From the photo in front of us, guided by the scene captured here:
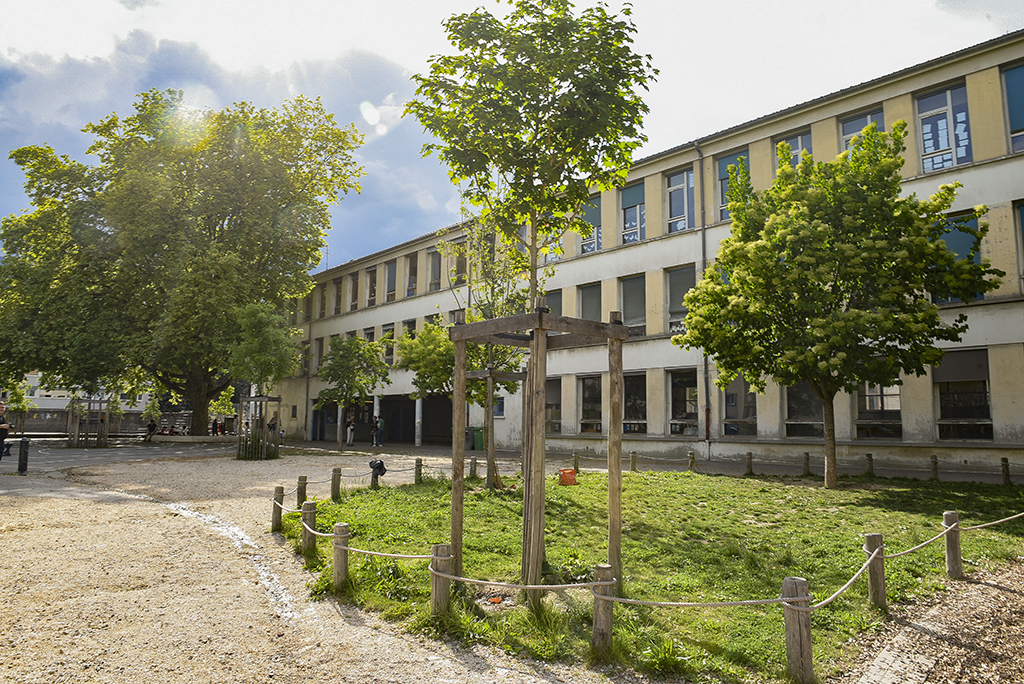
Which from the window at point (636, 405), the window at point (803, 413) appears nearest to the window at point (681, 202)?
the window at point (636, 405)

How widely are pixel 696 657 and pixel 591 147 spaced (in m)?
5.94

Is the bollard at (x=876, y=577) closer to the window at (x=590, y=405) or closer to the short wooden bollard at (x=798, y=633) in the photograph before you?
the short wooden bollard at (x=798, y=633)

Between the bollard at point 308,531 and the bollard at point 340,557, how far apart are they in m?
1.52

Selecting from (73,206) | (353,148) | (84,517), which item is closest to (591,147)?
(84,517)

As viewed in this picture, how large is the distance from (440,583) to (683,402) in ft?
64.6

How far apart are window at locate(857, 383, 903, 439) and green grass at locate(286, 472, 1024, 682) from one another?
4874 millimetres

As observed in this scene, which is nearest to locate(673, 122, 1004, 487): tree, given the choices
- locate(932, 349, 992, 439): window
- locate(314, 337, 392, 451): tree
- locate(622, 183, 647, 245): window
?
locate(932, 349, 992, 439): window

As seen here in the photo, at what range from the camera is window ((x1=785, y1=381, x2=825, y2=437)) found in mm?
20547

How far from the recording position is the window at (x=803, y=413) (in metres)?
20.5

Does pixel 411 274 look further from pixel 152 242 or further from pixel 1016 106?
pixel 1016 106

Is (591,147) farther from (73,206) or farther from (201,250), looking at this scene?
(73,206)

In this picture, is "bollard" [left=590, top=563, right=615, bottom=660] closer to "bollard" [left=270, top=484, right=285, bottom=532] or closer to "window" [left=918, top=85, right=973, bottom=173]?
"bollard" [left=270, top=484, right=285, bottom=532]

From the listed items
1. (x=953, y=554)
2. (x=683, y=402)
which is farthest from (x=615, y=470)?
(x=683, y=402)

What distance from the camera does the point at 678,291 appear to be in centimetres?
2442
